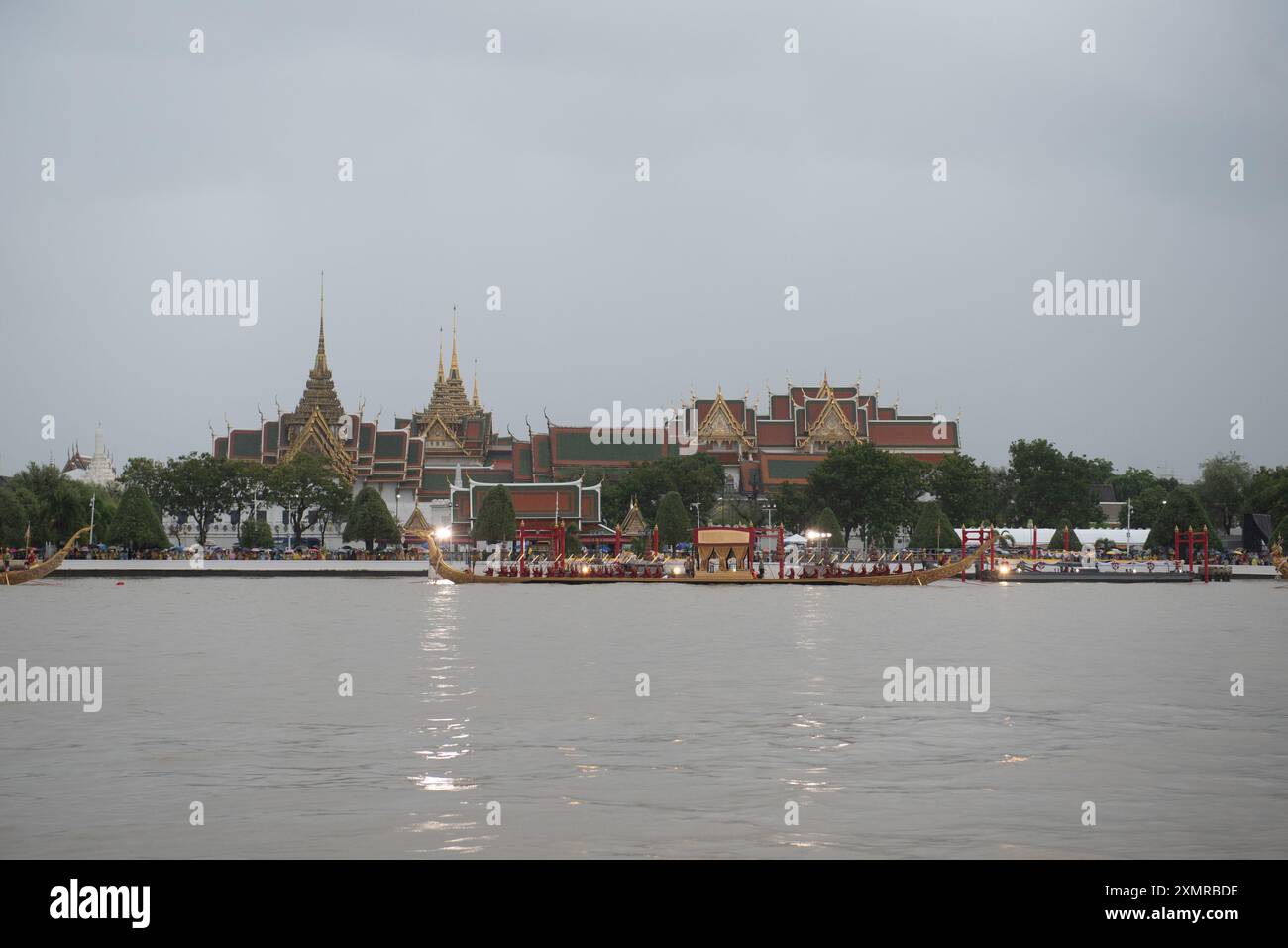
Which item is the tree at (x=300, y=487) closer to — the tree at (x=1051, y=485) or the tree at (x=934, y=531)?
the tree at (x=934, y=531)

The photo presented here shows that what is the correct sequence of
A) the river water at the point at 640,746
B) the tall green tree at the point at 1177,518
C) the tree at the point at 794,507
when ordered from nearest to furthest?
1. the river water at the point at 640,746
2. the tall green tree at the point at 1177,518
3. the tree at the point at 794,507

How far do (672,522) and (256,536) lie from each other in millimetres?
29034

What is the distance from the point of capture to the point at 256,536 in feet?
346

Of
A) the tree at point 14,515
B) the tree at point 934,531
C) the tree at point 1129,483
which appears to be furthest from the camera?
the tree at point 1129,483

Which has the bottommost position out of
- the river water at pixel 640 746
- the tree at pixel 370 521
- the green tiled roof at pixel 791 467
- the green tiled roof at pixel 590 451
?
the river water at pixel 640 746

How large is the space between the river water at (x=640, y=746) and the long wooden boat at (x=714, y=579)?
29694 millimetres

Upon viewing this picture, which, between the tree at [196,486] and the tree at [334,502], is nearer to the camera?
the tree at [196,486]

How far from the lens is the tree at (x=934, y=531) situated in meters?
98.4

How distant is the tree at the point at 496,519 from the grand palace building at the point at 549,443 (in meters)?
12.4

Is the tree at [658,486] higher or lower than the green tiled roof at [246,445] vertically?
lower

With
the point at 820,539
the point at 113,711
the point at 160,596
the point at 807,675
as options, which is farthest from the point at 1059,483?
the point at 113,711

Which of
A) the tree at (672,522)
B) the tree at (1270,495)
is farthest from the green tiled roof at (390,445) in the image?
the tree at (1270,495)
